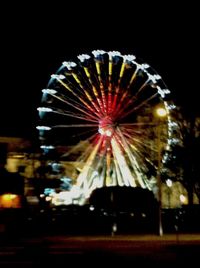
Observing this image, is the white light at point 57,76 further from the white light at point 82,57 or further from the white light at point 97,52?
the white light at point 97,52

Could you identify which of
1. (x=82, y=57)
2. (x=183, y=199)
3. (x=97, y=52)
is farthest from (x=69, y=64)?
(x=183, y=199)

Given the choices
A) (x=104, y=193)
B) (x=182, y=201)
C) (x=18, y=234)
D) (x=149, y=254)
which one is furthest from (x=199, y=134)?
(x=149, y=254)

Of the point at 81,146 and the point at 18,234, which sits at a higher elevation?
the point at 81,146

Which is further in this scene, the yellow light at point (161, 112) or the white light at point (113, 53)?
the white light at point (113, 53)

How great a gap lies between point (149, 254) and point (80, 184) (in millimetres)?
22407

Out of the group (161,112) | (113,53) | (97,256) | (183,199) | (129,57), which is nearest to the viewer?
(97,256)

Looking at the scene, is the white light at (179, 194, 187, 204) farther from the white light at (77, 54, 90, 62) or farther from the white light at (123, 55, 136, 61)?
the white light at (77, 54, 90, 62)

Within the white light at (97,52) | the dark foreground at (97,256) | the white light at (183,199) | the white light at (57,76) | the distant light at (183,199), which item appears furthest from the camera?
the distant light at (183,199)

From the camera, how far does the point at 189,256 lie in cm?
2089

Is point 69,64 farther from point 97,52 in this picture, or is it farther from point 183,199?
point 183,199

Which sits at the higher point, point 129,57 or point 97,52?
point 97,52

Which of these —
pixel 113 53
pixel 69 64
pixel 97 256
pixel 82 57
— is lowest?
pixel 97 256

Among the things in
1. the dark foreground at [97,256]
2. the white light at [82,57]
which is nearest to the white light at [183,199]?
the white light at [82,57]

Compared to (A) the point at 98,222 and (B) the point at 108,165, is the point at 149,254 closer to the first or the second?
(A) the point at 98,222
